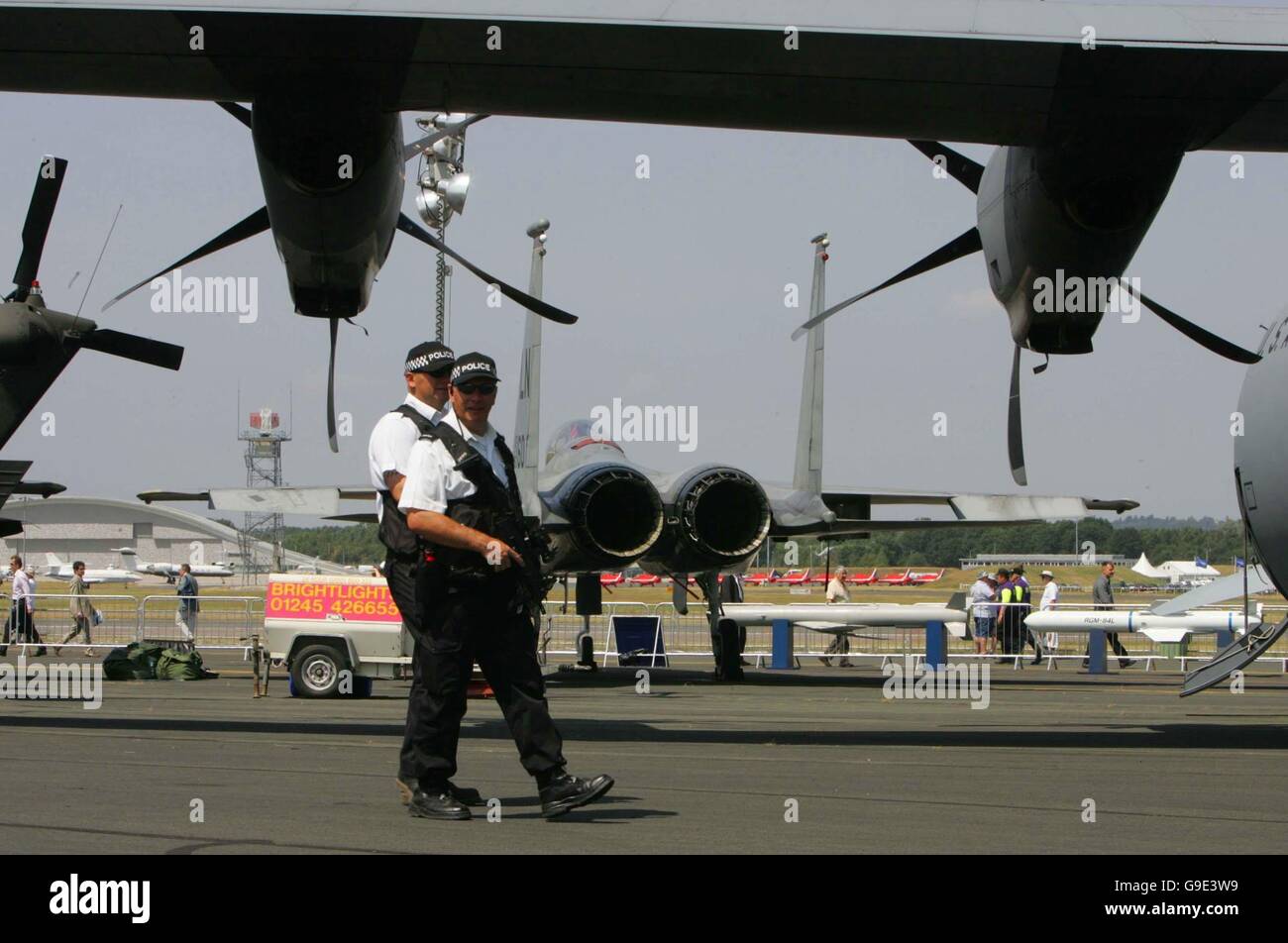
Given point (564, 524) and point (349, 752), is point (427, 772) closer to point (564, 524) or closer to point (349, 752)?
point (349, 752)

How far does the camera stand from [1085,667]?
25078 millimetres

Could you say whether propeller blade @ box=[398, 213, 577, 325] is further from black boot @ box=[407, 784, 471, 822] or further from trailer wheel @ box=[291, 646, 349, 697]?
trailer wheel @ box=[291, 646, 349, 697]

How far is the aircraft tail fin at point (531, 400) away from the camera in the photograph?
18.3m

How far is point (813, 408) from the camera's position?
22000 mm

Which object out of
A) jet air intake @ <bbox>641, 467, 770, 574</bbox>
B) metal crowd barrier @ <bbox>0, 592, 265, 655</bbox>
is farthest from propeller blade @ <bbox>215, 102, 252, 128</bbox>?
metal crowd barrier @ <bbox>0, 592, 265, 655</bbox>

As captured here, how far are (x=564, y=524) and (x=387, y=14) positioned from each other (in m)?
10.8

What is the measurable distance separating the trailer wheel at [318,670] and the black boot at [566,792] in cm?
1015

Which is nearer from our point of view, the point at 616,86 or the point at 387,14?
the point at 387,14

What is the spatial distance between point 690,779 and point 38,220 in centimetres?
768

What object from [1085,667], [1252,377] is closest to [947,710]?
[1252,377]

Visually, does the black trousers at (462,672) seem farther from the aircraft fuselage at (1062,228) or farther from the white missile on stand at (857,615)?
the white missile on stand at (857,615)

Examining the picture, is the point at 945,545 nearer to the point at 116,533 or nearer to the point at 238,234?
the point at 116,533

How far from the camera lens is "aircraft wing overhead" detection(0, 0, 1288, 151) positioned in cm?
778

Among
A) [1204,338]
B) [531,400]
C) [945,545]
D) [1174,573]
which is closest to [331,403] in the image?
[1204,338]
